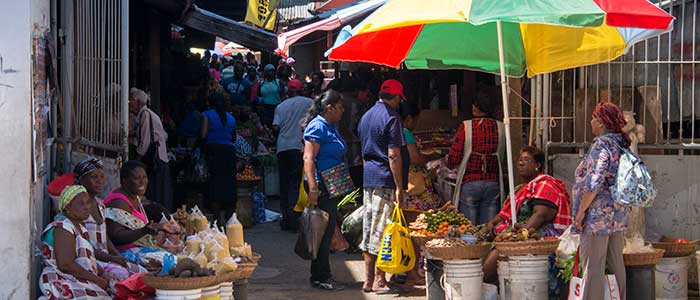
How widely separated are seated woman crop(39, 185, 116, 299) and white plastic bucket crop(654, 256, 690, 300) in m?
4.39

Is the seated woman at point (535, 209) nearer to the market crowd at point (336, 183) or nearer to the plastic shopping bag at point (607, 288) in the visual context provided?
the market crowd at point (336, 183)

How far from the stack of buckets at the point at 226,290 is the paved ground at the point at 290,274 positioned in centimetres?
209

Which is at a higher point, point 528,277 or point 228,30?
point 228,30

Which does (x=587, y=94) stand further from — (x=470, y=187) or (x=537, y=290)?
(x=537, y=290)

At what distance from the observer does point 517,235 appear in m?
7.50

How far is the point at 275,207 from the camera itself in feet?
49.4

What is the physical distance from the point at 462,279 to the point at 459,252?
0.73 feet

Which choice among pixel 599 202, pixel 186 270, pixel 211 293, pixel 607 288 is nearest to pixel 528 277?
pixel 607 288

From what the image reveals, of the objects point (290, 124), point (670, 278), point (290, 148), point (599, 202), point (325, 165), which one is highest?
point (290, 124)

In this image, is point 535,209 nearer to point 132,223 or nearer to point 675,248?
point 675,248

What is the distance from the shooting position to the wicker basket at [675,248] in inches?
311

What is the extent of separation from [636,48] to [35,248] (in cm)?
546

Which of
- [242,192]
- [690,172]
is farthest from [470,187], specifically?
[242,192]

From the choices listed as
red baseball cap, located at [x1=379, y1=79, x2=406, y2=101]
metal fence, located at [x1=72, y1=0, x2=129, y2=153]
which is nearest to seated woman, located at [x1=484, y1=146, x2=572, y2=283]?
red baseball cap, located at [x1=379, y1=79, x2=406, y2=101]
